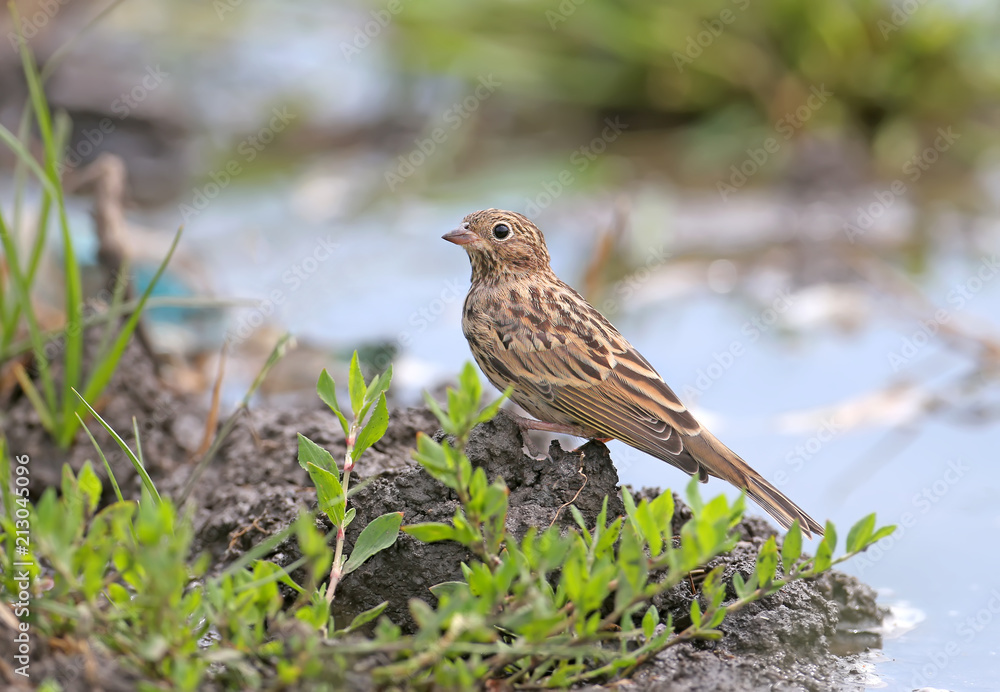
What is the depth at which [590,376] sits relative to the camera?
427 centimetres

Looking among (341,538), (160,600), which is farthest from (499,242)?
(160,600)

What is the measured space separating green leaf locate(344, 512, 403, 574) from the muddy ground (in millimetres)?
223

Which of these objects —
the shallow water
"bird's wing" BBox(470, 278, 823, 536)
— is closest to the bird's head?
"bird's wing" BBox(470, 278, 823, 536)

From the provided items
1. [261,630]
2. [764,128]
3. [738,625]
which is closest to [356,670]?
[261,630]

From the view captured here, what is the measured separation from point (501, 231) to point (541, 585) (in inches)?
92.3

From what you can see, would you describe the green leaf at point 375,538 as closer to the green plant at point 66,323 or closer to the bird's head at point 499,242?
the green plant at point 66,323

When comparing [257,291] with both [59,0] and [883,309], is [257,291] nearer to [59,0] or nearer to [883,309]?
[883,309]

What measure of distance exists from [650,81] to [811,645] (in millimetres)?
7291

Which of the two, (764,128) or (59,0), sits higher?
(764,128)

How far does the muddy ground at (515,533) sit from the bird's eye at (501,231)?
0.88m

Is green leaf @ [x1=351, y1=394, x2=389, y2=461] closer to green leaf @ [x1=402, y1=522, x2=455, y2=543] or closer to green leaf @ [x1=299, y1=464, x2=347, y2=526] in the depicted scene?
green leaf @ [x1=299, y1=464, x2=347, y2=526]

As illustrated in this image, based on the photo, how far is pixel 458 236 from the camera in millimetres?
4855

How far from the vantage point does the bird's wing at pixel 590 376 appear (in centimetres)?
406

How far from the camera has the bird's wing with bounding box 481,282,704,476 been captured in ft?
13.3
